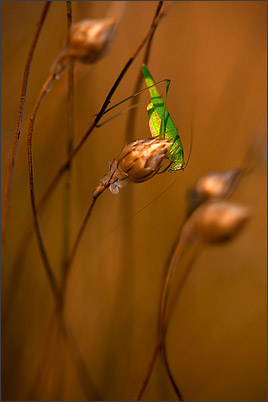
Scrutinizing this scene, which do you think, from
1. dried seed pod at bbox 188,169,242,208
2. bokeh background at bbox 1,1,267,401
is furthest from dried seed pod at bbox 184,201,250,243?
bokeh background at bbox 1,1,267,401

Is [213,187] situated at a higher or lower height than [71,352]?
higher

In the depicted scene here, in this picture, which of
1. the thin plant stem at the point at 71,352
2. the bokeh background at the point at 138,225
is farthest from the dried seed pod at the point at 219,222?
the thin plant stem at the point at 71,352

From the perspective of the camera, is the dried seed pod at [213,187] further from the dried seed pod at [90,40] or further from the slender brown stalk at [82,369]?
the slender brown stalk at [82,369]

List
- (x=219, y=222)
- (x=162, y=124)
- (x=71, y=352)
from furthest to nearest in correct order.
Answer: (x=71, y=352) → (x=162, y=124) → (x=219, y=222)

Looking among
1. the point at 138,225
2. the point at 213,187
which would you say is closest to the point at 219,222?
the point at 213,187

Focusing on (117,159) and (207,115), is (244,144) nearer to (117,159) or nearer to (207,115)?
(207,115)

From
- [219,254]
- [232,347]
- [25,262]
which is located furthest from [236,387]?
[25,262]

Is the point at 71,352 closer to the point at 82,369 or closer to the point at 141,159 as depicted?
the point at 82,369

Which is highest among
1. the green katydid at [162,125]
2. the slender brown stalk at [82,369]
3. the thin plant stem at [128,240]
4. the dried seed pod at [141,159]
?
the green katydid at [162,125]
